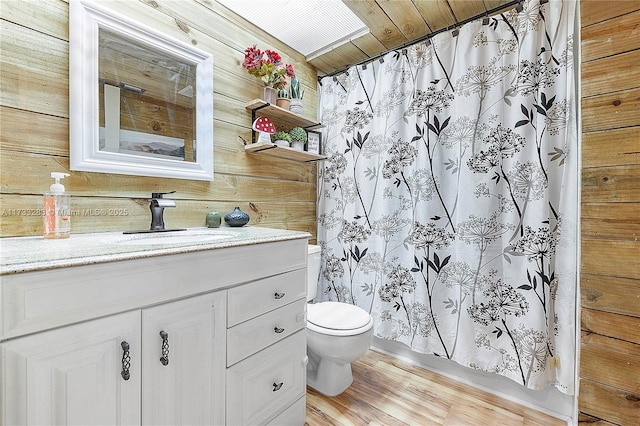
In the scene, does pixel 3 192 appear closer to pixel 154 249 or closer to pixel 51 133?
pixel 51 133

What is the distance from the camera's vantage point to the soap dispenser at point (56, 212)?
0.96m

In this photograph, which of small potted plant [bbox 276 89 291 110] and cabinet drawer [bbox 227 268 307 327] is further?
small potted plant [bbox 276 89 291 110]

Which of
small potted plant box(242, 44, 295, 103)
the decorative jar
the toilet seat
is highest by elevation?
small potted plant box(242, 44, 295, 103)

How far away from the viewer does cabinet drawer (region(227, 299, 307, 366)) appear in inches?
40.1

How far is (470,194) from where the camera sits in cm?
156

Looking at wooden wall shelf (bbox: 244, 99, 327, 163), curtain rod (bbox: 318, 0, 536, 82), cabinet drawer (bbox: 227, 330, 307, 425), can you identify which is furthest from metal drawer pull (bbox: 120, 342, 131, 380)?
curtain rod (bbox: 318, 0, 536, 82)

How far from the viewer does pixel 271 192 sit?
1.87 m

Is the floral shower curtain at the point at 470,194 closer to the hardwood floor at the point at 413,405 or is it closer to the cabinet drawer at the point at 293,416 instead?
the hardwood floor at the point at 413,405

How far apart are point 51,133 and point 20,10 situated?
1.41 ft

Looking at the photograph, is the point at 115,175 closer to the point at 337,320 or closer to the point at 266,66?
the point at 266,66

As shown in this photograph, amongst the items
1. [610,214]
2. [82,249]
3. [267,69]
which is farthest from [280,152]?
[610,214]

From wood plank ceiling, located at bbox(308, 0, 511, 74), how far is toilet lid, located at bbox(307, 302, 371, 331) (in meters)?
1.76

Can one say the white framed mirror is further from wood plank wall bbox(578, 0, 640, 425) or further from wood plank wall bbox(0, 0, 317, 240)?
wood plank wall bbox(578, 0, 640, 425)

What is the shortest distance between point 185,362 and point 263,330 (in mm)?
311
